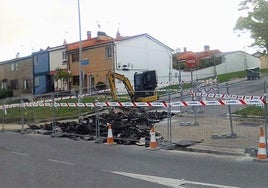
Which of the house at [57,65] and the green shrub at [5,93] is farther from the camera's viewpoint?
the green shrub at [5,93]

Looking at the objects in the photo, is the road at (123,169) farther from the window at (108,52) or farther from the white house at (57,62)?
the white house at (57,62)

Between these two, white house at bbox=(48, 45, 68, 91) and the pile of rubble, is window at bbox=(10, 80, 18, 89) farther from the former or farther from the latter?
the pile of rubble

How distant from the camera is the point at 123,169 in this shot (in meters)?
9.81

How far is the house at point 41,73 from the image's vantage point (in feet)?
192

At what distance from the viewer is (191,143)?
13.3m

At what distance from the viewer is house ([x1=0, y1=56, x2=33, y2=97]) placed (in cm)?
6253

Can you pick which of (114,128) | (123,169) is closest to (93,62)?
(114,128)

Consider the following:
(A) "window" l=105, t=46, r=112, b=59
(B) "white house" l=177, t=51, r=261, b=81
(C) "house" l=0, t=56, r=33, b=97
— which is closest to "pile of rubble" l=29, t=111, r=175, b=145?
(A) "window" l=105, t=46, r=112, b=59

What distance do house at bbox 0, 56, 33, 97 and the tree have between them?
30.0m

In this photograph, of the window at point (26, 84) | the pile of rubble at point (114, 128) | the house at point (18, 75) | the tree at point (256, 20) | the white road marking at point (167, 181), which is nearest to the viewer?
the white road marking at point (167, 181)

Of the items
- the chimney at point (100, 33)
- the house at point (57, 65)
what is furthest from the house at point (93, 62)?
the chimney at point (100, 33)

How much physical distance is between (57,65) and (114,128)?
4220cm

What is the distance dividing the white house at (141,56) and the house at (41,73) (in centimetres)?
1378

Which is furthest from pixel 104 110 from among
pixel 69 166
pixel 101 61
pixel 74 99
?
pixel 101 61
